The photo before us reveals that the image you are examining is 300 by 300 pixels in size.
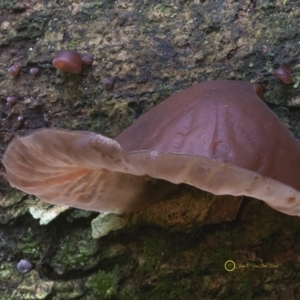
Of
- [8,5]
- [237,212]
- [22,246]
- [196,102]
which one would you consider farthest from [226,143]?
[8,5]

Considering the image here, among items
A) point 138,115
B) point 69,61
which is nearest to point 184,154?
point 138,115

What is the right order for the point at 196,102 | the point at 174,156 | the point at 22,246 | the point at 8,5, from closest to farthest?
the point at 174,156
the point at 196,102
the point at 22,246
the point at 8,5

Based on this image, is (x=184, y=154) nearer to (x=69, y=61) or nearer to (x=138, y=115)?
(x=138, y=115)

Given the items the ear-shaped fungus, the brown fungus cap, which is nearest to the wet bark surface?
the brown fungus cap

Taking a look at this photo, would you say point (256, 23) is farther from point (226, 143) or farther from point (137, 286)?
point (137, 286)

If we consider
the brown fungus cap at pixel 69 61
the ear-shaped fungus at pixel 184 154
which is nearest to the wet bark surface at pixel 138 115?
the brown fungus cap at pixel 69 61

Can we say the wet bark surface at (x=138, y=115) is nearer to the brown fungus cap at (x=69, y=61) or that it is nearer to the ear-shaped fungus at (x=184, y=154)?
the brown fungus cap at (x=69, y=61)
